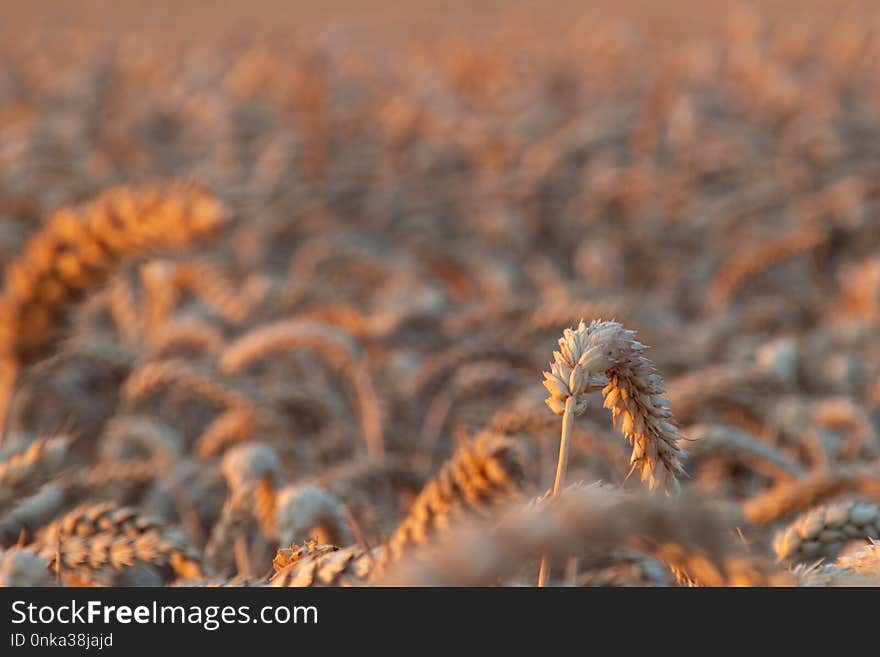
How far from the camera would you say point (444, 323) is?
140 inches

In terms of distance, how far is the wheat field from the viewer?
3.83 ft

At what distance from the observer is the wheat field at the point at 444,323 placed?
1.17 m

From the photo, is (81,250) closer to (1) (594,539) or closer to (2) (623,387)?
(2) (623,387)

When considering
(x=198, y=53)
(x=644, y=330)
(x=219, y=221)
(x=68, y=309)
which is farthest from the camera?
(x=198, y=53)

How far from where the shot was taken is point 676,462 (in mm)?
1050

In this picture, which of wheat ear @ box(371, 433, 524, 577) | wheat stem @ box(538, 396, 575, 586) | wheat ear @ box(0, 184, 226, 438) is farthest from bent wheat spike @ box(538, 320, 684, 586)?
wheat ear @ box(0, 184, 226, 438)

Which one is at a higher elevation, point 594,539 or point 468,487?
point 468,487

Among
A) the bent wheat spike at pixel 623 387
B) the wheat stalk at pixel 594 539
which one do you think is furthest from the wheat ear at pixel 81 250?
the wheat stalk at pixel 594 539

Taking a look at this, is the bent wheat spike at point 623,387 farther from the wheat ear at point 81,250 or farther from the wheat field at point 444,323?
the wheat ear at point 81,250

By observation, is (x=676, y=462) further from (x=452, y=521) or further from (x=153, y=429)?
(x=153, y=429)

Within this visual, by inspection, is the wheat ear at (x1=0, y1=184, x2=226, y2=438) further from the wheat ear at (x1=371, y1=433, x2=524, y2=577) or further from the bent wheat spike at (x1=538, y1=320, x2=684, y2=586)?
the bent wheat spike at (x1=538, y1=320, x2=684, y2=586)

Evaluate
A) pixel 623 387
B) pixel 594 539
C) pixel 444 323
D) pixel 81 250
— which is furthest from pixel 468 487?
pixel 444 323

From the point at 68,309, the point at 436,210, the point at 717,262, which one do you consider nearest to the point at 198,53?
the point at 436,210

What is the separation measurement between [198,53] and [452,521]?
12.2 meters
